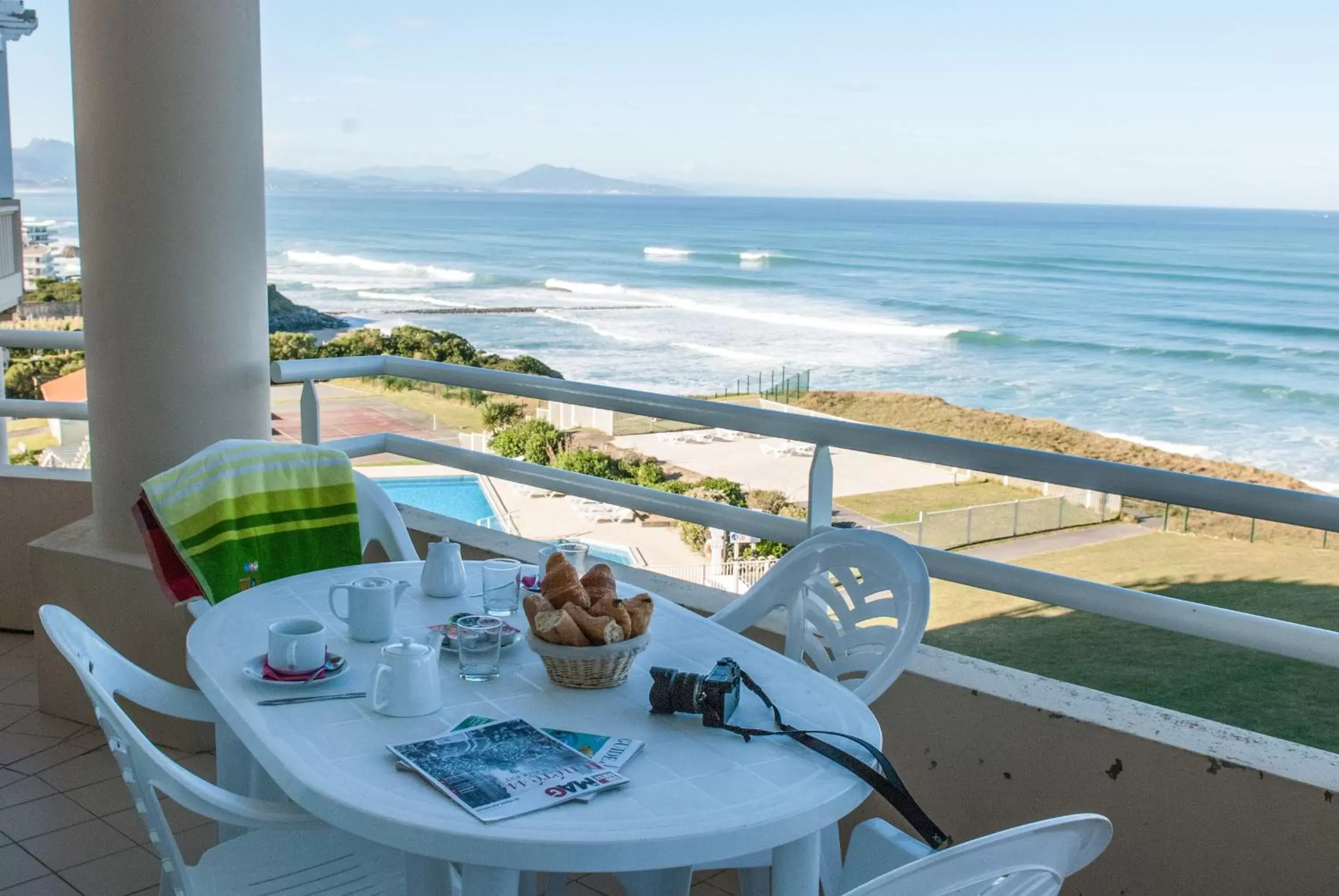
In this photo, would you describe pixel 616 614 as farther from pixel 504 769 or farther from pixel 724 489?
pixel 724 489

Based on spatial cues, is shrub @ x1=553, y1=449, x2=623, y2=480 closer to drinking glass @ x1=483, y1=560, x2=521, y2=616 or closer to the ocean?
the ocean

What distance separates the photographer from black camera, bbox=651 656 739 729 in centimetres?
166

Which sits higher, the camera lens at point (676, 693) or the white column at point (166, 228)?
the white column at point (166, 228)

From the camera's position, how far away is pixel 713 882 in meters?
2.68

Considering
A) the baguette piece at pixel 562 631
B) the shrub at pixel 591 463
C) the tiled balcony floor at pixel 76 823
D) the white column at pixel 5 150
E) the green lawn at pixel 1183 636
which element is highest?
the white column at pixel 5 150

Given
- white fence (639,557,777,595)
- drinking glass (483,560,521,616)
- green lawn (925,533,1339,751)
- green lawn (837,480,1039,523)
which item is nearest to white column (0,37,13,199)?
white fence (639,557,777,595)

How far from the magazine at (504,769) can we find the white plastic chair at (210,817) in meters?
0.25

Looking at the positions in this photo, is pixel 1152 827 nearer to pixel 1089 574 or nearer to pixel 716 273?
pixel 1089 574

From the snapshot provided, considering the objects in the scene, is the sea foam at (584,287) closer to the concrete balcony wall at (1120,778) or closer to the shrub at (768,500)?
the shrub at (768,500)

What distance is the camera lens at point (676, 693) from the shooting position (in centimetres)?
169

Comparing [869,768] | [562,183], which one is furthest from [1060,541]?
[562,183]

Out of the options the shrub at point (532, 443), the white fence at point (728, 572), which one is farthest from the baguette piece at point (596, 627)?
the shrub at point (532, 443)

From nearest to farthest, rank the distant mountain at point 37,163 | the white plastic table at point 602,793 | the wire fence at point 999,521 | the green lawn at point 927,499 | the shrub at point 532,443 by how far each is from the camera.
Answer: the white plastic table at point 602,793, the wire fence at point 999,521, the green lawn at point 927,499, the shrub at point 532,443, the distant mountain at point 37,163

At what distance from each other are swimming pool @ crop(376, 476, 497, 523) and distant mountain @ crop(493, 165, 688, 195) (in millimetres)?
26260
